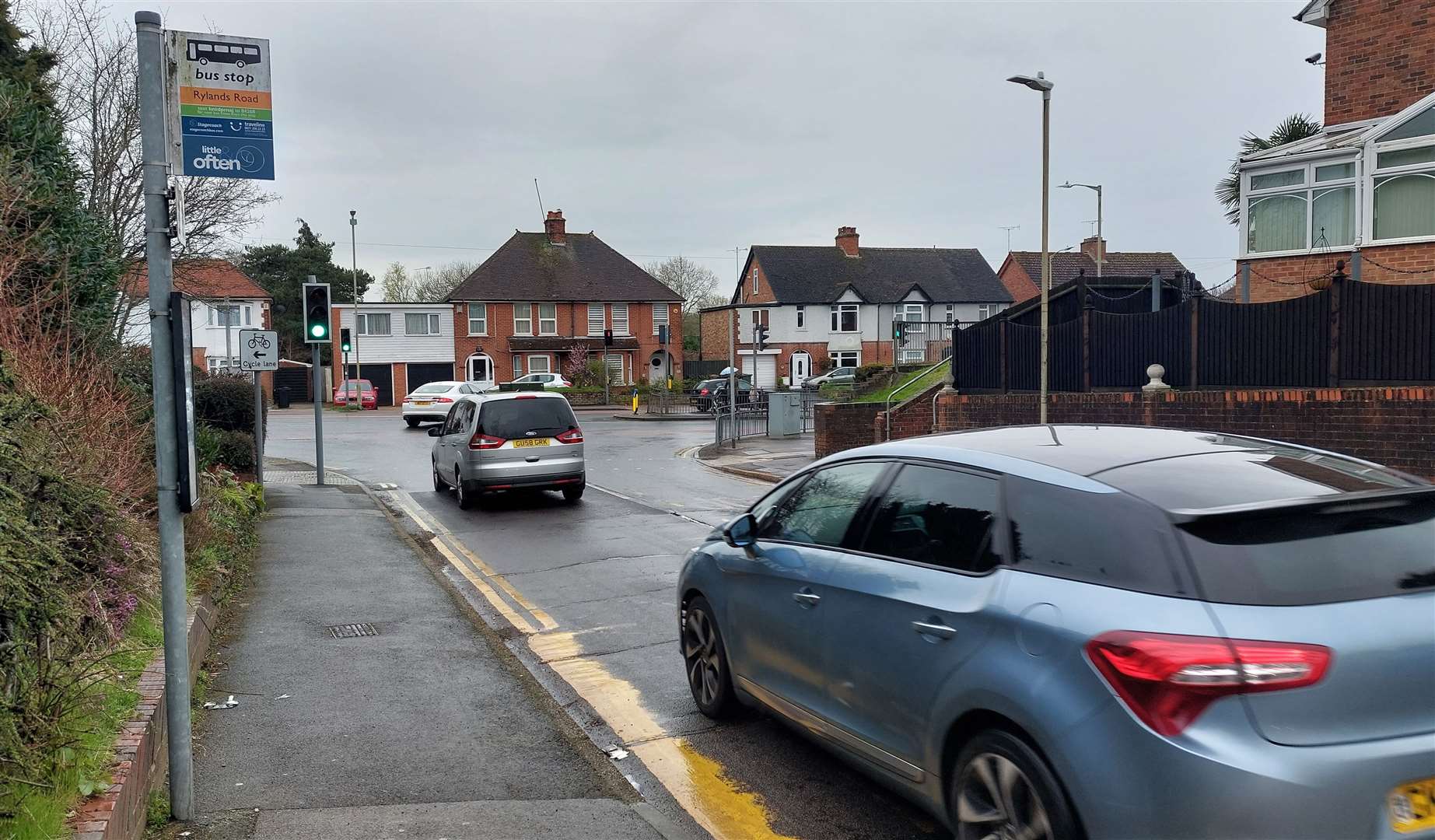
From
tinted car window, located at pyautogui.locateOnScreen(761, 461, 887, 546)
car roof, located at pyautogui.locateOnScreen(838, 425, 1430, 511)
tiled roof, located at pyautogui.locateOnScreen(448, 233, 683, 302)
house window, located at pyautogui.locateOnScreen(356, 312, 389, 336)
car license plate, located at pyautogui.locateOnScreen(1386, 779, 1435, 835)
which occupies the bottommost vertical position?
car license plate, located at pyautogui.locateOnScreen(1386, 779, 1435, 835)

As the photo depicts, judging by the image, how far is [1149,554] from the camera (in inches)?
129

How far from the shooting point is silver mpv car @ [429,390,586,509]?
15539 mm

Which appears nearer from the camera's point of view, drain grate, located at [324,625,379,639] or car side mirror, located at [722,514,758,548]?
car side mirror, located at [722,514,758,548]

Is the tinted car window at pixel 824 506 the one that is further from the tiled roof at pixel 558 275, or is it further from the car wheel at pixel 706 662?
the tiled roof at pixel 558 275

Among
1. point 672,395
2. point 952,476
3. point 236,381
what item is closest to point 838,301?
point 672,395

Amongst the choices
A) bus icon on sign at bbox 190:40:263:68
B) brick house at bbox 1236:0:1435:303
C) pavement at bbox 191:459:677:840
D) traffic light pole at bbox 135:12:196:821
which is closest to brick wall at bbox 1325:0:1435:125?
brick house at bbox 1236:0:1435:303

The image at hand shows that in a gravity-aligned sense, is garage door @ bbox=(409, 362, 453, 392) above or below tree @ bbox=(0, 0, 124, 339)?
below

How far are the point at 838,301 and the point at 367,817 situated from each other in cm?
6052

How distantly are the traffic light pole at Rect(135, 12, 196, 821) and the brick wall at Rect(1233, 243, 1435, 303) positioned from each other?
16.4 m

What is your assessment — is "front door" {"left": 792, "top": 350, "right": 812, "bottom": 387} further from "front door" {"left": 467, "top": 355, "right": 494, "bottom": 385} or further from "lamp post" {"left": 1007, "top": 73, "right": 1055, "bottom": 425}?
"lamp post" {"left": 1007, "top": 73, "right": 1055, "bottom": 425}

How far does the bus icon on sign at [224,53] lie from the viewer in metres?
4.46

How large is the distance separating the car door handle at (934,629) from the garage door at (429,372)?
5783cm

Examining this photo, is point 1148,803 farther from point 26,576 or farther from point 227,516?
point 227,516

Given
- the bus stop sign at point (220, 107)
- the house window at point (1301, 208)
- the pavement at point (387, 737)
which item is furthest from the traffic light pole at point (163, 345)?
the house window at point (1301, 208)
